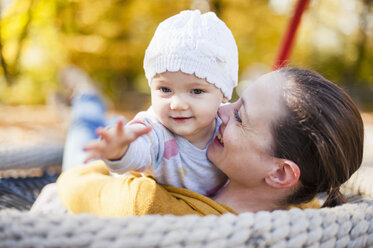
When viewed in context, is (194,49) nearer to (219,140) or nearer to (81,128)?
(219,140)

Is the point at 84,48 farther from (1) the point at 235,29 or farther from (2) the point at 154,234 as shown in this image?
(2) the point at 154,234

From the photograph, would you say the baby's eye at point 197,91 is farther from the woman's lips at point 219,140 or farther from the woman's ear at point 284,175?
the woman's ear at point 284,175

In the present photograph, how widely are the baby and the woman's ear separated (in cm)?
15

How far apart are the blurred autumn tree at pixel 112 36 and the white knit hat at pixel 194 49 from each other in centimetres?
396

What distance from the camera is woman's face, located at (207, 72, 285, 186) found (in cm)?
86

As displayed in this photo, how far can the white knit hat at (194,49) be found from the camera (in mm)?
817

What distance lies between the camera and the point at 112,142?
2.12ft

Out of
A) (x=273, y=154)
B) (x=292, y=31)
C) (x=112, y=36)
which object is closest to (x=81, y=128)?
(x=292, y=31)

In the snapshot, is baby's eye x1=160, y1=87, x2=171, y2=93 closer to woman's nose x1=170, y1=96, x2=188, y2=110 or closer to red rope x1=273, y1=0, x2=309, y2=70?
woman's nose x1=170, y1=96, x2=188, y2=110

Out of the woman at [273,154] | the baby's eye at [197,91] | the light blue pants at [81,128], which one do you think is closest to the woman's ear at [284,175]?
the woman at [273,154]

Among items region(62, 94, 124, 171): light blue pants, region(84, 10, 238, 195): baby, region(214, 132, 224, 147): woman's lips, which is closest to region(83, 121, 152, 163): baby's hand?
region(84, 10, 238, 195): baby

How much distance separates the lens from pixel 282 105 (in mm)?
855

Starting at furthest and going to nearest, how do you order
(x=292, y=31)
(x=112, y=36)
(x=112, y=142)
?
1. (x=112, y=36)
2. (x=292, y=31)
3. (x=112, y=142)

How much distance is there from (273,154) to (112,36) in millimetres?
4998
